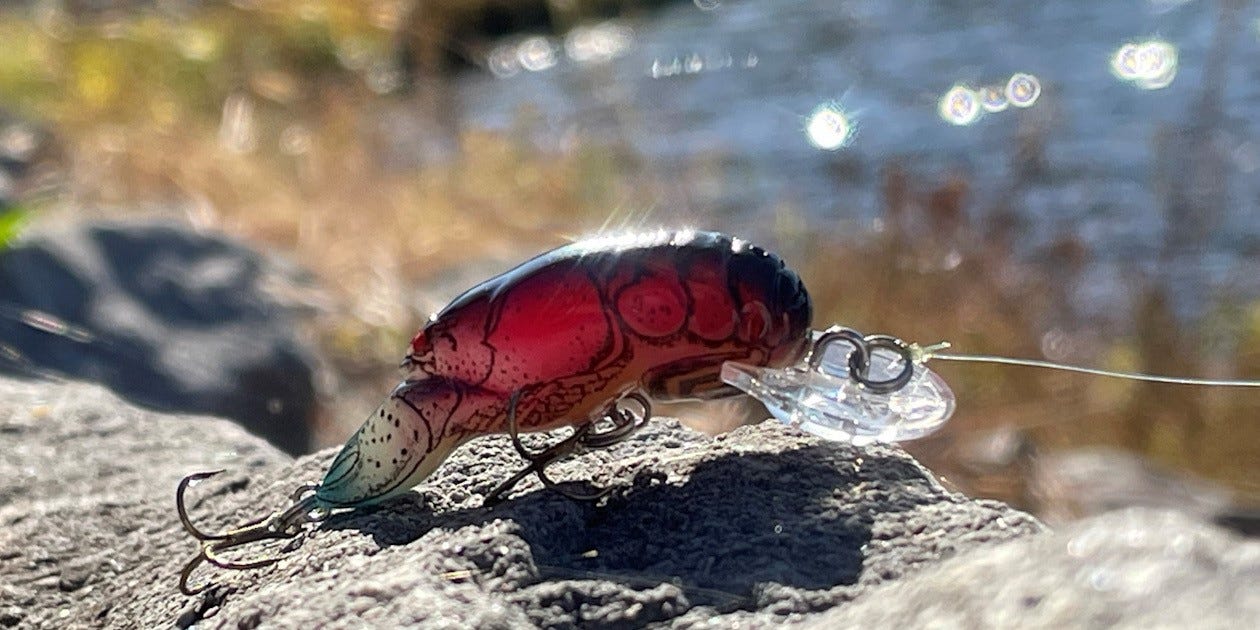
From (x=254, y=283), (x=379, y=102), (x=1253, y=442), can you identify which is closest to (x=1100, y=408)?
(x=1253, y=442)

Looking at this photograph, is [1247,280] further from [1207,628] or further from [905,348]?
[1207,628]

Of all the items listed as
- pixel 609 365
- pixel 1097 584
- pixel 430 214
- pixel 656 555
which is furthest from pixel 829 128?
pixel 1097 584

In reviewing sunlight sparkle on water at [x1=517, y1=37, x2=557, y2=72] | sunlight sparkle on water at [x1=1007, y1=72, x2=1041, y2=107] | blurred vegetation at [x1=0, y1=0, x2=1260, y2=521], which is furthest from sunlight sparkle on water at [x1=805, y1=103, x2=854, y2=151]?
sunlight sparkle on water at [x1=517, y1=37, x2=557, y2=72]

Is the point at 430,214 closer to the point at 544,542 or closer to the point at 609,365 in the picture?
the point at 609,365

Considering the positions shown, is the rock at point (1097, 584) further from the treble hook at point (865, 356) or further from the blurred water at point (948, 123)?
the blurred water at point (948, 123)

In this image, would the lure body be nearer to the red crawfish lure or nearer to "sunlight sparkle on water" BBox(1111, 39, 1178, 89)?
the red crawfish lure

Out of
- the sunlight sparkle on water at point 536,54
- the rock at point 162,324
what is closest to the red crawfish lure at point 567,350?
the rock at point 162,324
